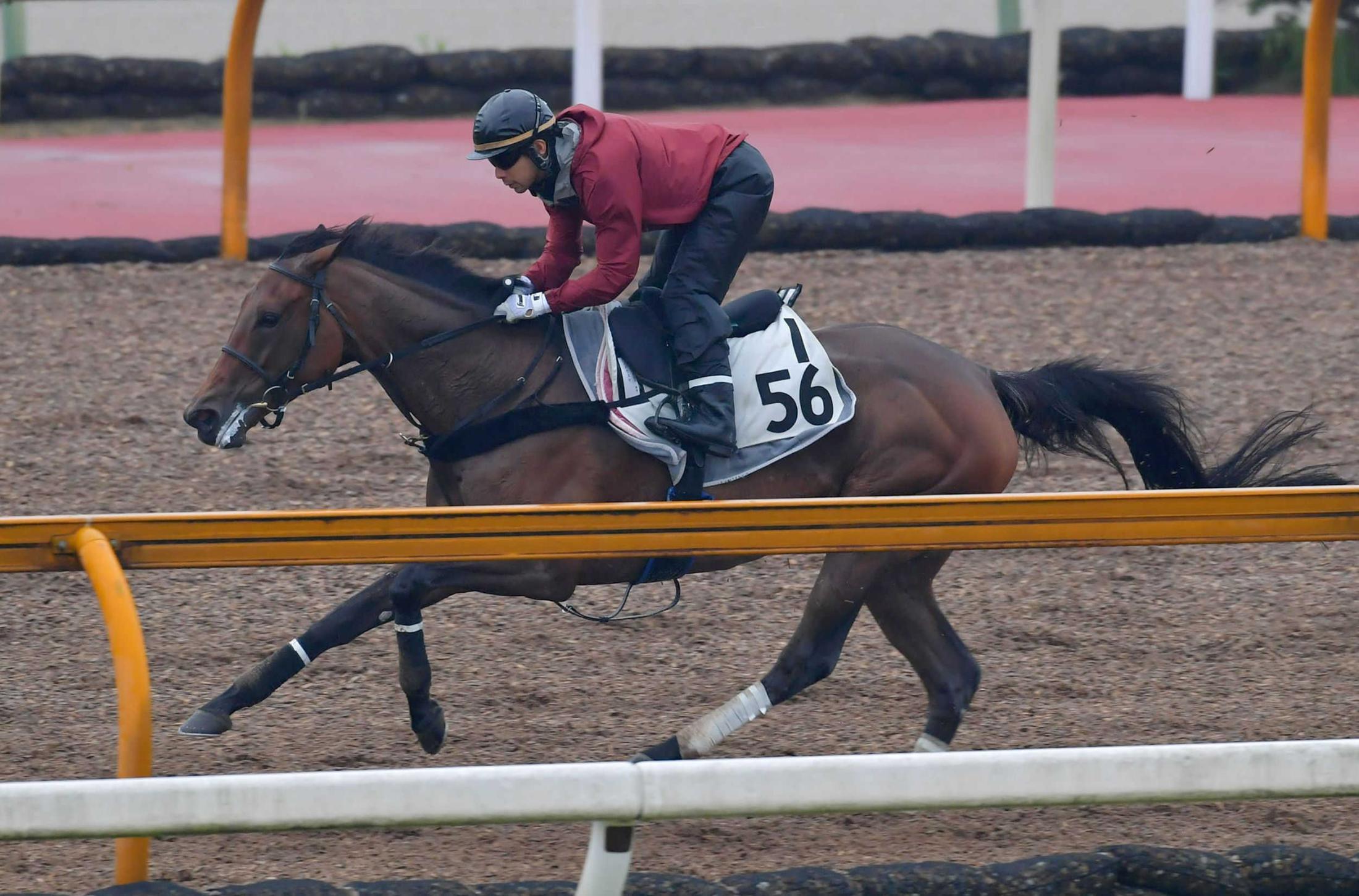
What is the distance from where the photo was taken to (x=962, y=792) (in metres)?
3.05

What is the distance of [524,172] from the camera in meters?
4.54

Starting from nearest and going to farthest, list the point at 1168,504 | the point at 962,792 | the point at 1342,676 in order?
the point at 962,792 → the point at 1168,504 → the point at 1342,676

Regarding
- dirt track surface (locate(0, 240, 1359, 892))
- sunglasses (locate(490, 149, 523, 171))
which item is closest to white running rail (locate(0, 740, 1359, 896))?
dirt track surface (locate(0, 240, 1359, 892))

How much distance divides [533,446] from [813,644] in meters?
0.86

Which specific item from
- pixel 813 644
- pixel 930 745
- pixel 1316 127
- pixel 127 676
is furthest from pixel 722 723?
pixel 1316 127

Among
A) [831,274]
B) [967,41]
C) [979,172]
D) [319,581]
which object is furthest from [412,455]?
[967,41]

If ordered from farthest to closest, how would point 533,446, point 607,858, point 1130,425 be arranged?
point 1130,425
point 533,446
point 607,858

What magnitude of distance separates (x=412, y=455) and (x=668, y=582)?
1.44 m

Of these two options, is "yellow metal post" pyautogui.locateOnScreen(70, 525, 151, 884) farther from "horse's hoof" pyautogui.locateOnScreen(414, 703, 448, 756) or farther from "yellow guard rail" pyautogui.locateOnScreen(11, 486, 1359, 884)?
"horse's hoof" pyautogui.locateOnScreen(414, 703, 448, 756)

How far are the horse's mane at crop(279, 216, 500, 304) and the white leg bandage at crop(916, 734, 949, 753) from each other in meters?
1.56

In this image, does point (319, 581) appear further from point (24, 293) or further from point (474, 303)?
point (24, 293)

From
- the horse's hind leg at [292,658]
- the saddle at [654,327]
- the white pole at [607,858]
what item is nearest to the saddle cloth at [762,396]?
the saddle at [654,327]

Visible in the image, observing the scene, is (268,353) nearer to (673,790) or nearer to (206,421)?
(206,421)

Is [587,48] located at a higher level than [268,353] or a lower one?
higher
